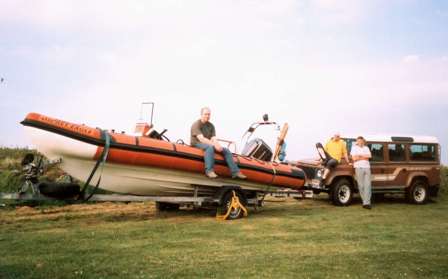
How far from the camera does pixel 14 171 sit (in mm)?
11766

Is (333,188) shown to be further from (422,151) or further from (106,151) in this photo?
(106,151)

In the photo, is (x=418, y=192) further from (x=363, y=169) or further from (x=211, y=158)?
(x=211, y=158)

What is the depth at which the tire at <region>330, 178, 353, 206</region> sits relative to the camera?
38.7ft

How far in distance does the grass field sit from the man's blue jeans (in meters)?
1.04

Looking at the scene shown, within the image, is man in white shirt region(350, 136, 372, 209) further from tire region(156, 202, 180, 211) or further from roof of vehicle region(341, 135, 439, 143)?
tire region(156, 202, 180, 211)

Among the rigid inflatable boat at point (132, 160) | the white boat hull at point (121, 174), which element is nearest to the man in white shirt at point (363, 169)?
the rigid inflatable boat at point (132, 160)

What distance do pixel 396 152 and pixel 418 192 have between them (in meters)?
1.39

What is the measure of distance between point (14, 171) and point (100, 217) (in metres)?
4.41

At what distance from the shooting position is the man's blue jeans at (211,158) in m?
8.50

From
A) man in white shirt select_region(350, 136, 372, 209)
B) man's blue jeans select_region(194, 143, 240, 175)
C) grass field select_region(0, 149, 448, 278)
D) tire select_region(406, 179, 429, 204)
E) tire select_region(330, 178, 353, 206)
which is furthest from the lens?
tire select_region(406, 179, 429, 204)

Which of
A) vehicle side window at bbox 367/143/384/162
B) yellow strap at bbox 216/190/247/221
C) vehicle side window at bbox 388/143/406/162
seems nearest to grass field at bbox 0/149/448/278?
yellow strap at bbox 216/190/247/221

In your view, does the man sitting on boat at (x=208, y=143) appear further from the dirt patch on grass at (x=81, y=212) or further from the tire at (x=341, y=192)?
the tire at (x=341, y=192)

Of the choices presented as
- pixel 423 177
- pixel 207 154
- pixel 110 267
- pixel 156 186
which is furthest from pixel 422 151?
pixel 110 267

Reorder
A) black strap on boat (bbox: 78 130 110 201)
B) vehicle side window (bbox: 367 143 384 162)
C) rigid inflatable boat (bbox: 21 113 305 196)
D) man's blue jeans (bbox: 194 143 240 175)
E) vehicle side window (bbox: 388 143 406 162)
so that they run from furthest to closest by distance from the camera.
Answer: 1. vehicle side window (bbox: 388 143 406 162)
2. vehicle side window (bbox: 367 143 384 162)
3. man's blue jeans (bbox: 194 143 240 175)
4. black strap on boat (bbox: 78 130 110 201)
5. rigid inflatable boat (bbox: 21 113 305 196)
